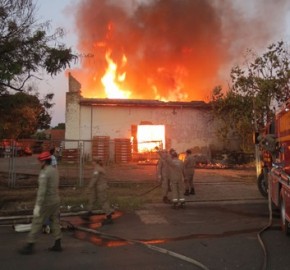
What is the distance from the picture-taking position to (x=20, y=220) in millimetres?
10344

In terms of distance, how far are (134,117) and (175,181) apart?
17.1m

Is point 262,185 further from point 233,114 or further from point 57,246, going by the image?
point 233,114

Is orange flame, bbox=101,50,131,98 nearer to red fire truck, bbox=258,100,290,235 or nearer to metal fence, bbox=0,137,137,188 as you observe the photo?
metal fence, bbox=0,137,137,188

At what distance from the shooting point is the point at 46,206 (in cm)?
768

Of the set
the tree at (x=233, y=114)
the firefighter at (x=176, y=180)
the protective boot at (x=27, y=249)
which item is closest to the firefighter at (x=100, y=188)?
the firefighter at (x=176, y=180)

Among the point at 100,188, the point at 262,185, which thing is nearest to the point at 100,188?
the point at 100,188

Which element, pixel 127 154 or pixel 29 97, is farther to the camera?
pixel 127 154

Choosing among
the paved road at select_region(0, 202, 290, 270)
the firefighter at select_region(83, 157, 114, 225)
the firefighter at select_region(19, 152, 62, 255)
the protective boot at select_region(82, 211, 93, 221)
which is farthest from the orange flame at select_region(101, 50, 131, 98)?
the firefighter at select_region(19, 152, 62, 255)

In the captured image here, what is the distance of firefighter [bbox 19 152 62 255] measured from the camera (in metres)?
7.49

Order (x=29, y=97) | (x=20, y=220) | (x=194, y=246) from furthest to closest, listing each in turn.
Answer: (x=29, y=97), (x=20, y=220), (x=194, y=246)

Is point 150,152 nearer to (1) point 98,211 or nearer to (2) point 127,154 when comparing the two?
(2) point 127,154

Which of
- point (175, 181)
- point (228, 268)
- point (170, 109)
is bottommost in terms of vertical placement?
point (228, 268)

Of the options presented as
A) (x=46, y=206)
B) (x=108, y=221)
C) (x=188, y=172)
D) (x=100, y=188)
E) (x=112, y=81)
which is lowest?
(x=108, y=221)

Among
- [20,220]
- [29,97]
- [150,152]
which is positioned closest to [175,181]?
[20,220]
